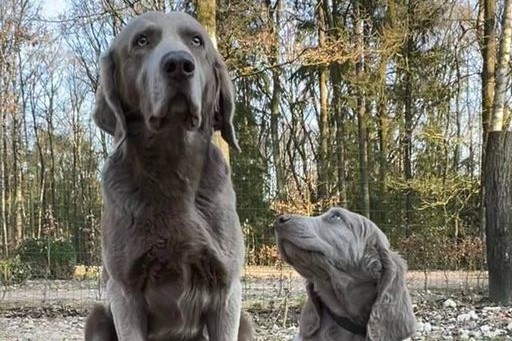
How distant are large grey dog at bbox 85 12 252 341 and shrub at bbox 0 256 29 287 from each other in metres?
9.53

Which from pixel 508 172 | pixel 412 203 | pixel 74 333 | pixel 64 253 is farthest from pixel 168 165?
pixel 412 203

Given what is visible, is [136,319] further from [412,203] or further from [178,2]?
[412,203]

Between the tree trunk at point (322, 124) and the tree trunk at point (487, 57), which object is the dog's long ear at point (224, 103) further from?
the tree trunk at point (487, 57)

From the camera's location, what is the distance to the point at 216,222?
3.26 meters

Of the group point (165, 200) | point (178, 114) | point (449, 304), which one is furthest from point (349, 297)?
point (449, 304)

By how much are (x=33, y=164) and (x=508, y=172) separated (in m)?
12.7

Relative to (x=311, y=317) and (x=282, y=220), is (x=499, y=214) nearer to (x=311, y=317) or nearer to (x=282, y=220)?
(x=311, y=317)

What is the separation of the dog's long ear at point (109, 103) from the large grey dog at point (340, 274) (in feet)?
3.90

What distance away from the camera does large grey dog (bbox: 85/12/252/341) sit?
10.2 ft

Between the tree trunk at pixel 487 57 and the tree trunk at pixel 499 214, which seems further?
the tree trunk at pixel 487 57

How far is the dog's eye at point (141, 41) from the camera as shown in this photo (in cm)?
313

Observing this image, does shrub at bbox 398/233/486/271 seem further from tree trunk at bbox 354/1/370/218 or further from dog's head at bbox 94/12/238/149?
dog's head at bbox 94/12/238/149

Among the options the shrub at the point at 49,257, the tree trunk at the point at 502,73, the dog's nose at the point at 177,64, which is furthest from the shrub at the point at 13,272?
the dog's nose at the point at 177,64

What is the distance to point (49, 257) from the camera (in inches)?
474
